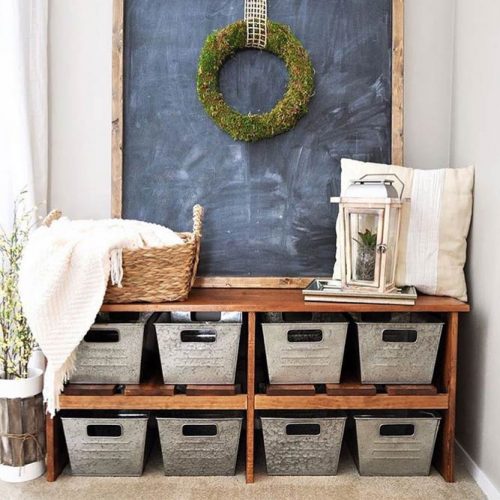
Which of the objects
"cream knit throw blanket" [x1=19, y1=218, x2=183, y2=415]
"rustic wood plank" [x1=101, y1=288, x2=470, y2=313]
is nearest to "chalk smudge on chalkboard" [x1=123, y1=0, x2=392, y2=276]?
"rustic wood plank" [x1=101, y1=288, x2=470, y2=313]

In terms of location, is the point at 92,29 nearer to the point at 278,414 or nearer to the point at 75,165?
the point at 75,165

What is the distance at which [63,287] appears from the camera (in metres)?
1.96

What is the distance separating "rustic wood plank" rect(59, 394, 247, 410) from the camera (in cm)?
208

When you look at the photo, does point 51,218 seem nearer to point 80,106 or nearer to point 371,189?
point 80,106

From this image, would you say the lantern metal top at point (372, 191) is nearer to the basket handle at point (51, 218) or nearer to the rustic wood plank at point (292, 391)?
the rustic wood plank at point (292, 391)

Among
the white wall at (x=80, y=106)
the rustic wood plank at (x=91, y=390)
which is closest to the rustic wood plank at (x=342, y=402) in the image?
the rustic wood plank at (x=91, y=390)

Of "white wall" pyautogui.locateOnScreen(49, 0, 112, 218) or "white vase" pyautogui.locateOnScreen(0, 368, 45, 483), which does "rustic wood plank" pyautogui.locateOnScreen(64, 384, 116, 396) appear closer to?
"white vase" pyautogui.locateOnScreen(0, 368, 45, 483)

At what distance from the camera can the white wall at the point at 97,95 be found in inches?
98.3

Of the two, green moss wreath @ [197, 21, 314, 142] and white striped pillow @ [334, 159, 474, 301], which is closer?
white striped pillow @ [334, 159, 474, 301]

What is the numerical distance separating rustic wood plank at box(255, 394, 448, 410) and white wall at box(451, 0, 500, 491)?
0.18m

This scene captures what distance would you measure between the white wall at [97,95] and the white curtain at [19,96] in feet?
0.39

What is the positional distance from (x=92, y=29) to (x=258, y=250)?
Answer: 1160mm

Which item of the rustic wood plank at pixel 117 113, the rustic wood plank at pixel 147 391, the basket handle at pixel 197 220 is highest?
the rustic wood plank at pixel 117 113

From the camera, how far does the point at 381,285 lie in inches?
Result: 82.0
